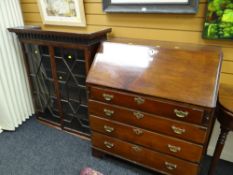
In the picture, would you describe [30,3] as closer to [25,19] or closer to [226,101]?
[25,19]

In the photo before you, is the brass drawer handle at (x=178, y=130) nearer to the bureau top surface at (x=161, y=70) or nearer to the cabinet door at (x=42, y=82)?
the bureau top surface at (x=161, y=70)

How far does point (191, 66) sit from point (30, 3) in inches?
72.6

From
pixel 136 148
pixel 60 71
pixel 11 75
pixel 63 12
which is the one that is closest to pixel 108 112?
pixel 136 148

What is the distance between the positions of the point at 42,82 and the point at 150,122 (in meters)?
1.36

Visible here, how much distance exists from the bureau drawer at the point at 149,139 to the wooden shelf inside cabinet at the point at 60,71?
44 centimetres

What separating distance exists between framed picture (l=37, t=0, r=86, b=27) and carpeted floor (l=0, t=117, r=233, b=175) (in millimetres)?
1192

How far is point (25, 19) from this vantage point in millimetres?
2355

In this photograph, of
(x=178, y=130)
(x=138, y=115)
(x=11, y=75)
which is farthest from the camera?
(x=11, y=75)

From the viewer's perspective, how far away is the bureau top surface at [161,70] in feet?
4.17

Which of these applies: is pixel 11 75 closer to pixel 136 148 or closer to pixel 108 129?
pixel 108 129

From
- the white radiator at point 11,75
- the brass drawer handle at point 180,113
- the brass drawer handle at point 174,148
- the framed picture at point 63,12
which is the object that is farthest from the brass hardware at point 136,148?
the white radiator at point 11,75

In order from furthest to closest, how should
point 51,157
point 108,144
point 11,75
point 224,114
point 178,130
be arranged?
1. point 11,75
2. point 51,157
3. point 108,144
4. point 178,130
5. point 224,114

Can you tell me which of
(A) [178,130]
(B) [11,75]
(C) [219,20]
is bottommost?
(A) [178,130]

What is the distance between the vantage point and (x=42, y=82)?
226 centimetres
